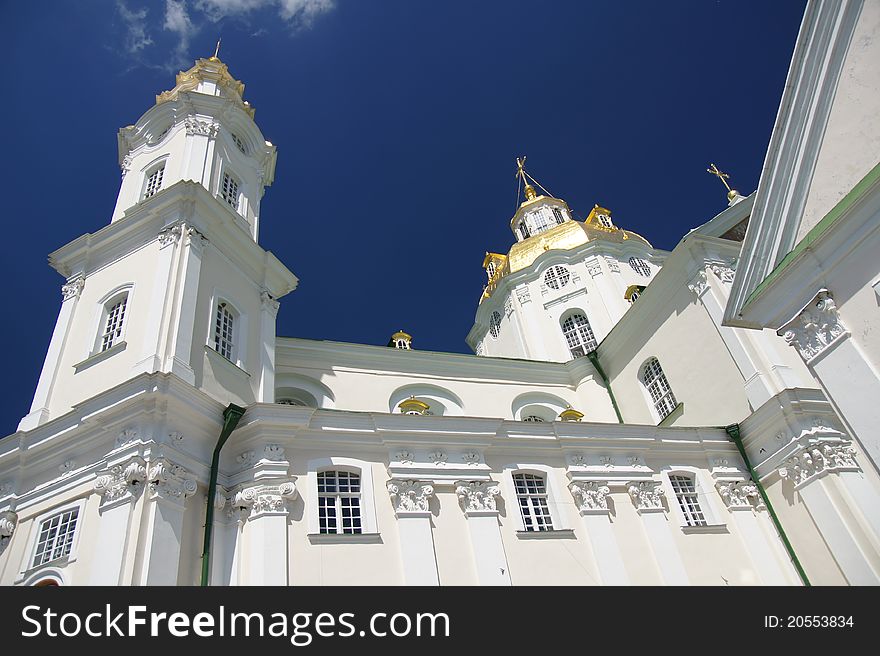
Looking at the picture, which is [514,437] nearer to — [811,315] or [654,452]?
[654,452]

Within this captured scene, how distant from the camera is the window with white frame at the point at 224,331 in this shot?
17.1 meters

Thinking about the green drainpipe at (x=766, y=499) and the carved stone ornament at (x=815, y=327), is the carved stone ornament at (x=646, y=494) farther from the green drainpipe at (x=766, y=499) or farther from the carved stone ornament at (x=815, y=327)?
the carved stone ornament at (x=815, y=327)

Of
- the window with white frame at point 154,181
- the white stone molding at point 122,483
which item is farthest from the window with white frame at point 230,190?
the white stone molding at point 122,483

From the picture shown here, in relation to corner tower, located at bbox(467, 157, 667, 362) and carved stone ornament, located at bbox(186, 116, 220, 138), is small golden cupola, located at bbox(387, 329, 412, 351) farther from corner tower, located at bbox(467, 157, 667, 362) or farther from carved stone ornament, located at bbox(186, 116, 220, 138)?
carved stone ornament, located at bbox(186, 116, 220, 138)

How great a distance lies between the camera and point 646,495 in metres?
16.8

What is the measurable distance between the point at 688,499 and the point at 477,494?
20.8ft

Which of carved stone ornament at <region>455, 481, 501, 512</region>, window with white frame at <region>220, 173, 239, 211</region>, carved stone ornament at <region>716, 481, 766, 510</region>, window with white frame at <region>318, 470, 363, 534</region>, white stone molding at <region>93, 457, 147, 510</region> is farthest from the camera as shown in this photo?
window with white frame at <region>220, 173, 239, 211</region>

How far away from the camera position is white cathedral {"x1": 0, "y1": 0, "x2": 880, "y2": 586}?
34.7ft

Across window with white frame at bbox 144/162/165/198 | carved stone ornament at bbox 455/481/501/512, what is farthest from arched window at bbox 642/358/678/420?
window with white frame at bbox 144/162/165/198

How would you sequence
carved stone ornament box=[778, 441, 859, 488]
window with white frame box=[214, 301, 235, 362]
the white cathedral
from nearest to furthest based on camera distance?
the white cathedral
carved stone ornament box=[778, 441, 859, 488]
window with white frame box=[214, 301, 235, 362]

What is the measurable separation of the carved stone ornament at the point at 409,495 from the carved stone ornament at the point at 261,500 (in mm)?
2282

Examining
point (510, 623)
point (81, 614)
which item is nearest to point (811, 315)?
point (510, 623)

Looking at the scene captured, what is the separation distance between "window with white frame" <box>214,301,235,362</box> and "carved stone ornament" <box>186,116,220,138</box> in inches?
308

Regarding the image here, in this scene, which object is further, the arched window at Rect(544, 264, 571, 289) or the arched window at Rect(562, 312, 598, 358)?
the arched window at Rect(544, 264, 571, 289)
